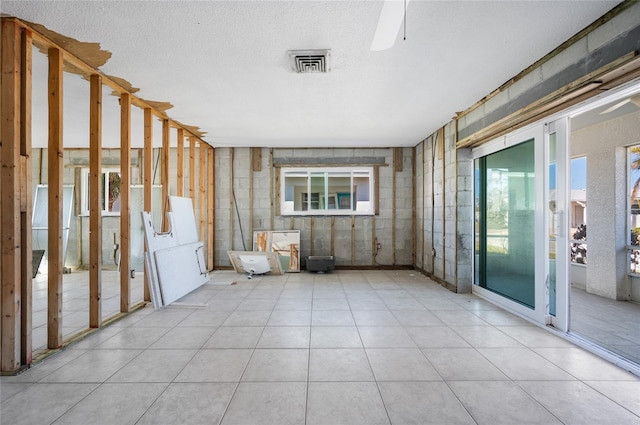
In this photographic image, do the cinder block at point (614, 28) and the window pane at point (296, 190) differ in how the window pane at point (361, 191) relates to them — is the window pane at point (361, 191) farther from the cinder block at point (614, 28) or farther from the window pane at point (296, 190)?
the cinder block at point (614, 28)

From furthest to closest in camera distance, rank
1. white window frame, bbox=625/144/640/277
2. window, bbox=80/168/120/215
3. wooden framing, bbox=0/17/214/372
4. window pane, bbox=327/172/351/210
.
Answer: window pane, bbox=327/172/351/210 → window, bbox=80/168/120/215 → white window frame, bbox=625/144/640/277 → wooden framing, bbox=0/17/214/372

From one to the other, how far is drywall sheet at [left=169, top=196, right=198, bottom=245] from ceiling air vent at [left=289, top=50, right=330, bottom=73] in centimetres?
Result: 277

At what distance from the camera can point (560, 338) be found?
2789mm

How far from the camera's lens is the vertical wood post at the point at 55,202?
2.55 metres

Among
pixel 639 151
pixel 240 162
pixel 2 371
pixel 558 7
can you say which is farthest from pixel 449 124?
pixel 2 371

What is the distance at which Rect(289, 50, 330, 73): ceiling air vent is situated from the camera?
268cm

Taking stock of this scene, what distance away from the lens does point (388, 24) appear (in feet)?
7.58

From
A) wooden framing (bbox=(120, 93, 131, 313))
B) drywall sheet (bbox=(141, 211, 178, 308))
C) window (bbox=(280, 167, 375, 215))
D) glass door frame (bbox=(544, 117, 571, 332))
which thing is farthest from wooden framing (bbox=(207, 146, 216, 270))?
glass door frame (bbox=(544, 117, 571, 332))

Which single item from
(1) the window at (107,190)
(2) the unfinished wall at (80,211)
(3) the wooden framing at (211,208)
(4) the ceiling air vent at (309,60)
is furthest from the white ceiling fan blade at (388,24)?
(1) the window at (107,190)

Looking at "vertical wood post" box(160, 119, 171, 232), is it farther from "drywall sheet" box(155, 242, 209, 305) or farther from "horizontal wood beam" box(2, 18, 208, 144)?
"drywall sheet" box(155, 242, 209, 305)

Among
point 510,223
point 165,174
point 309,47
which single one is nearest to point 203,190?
point 165,174

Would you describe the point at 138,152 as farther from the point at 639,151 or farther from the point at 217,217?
the point at 639,151

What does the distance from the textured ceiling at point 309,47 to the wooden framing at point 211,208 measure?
1984mm

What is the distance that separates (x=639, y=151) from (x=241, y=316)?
18.0ft
